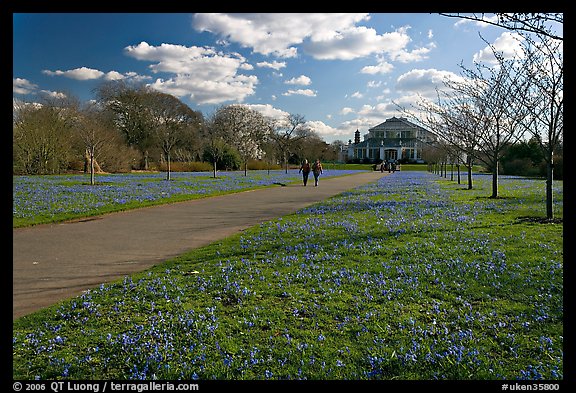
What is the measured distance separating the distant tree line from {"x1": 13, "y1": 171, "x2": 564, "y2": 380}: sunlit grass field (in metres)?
8.88

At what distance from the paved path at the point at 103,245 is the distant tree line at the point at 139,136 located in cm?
409

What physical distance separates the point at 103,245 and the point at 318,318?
562cm

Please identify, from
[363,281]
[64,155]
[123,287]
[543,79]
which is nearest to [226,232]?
[123,287]

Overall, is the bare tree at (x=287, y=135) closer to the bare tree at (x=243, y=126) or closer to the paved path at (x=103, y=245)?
the bare tree at (x=243, y=126)

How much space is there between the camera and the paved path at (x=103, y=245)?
16.5 ft

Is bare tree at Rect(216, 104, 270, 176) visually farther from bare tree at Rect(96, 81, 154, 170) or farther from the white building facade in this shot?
the white building facade

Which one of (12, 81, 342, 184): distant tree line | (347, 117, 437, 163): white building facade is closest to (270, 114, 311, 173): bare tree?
(12, 81, 342, 184): distant tree line

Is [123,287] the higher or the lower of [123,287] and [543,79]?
the lower

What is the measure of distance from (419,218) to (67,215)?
34.5 feet

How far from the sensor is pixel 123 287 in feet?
Result: 16.0

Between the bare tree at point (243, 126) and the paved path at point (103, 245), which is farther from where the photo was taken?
the bare tree at point (243, 126)

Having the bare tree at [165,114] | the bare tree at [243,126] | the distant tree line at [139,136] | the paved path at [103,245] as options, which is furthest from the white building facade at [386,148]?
the paved path at [103,245]
